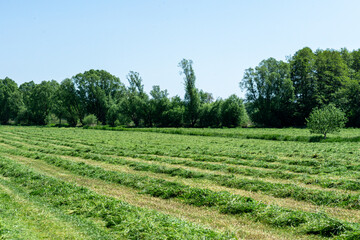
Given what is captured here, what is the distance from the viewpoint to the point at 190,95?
244ft

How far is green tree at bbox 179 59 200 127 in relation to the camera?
7350 cm

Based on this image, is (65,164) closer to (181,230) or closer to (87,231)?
(87,231)

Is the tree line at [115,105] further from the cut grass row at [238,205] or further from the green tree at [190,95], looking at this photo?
the cut grass row at [238,205]

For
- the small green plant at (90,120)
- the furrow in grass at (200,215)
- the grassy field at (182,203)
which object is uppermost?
the small green plant at (90,120)

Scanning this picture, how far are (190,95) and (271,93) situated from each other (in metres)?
20.8

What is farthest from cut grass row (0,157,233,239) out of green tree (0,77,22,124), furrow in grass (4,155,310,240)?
green tree (0,77,22,124)

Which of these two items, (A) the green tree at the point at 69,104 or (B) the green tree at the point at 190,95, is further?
(A) the green tree at the point at 69,104

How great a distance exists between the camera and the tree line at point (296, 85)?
66500 millimetres

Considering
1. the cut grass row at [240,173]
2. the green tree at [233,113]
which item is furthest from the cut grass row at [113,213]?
the green tree at [233,113]

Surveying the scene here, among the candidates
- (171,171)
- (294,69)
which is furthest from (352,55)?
(171,171)

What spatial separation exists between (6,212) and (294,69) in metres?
73.6

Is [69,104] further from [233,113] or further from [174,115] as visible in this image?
[233,113]

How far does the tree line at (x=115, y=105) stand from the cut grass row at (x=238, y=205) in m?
58.8

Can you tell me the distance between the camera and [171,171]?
15.4 metres
